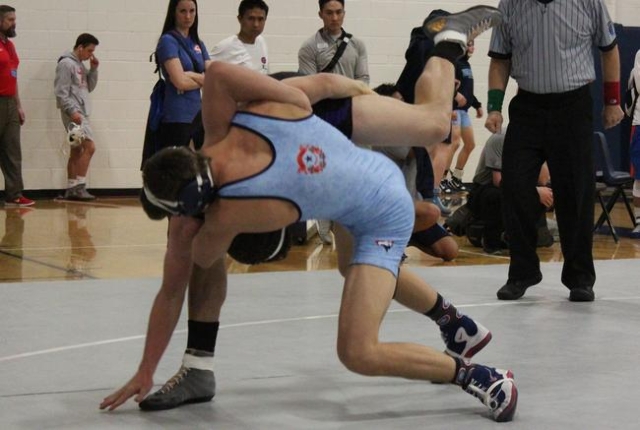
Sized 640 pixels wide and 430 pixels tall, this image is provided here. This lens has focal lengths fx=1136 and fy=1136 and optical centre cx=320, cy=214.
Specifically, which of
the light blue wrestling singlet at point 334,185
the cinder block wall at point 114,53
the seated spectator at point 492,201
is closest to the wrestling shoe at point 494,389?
the light blue wrestling singlet at point 334,185

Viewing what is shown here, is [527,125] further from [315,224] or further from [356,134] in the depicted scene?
[315,224]

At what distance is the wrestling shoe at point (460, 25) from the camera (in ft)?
13.3

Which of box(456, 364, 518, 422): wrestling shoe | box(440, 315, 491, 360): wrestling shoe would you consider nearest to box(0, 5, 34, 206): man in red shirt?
box(440, 315, 491, 360): wrestling shoe

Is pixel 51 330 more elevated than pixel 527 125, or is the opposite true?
pixel 527 125

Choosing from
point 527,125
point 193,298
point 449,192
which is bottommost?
point 449,192

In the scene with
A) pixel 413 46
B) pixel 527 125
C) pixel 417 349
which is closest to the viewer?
pixel 417 349

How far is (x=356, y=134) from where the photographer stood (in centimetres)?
369

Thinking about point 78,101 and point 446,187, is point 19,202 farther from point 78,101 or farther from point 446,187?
point 446,187

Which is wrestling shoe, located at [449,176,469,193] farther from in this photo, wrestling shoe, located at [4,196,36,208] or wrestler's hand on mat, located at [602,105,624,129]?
wrestler's hand on mat, located at [602,105,624,129]

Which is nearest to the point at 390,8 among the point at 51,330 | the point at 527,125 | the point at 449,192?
the point at 449,192

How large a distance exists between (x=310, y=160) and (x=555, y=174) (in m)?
2.64

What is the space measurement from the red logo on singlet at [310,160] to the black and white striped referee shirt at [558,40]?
253 centimetres

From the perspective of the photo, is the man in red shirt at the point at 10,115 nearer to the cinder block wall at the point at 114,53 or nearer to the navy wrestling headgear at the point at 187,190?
the cinder block wall at the point at 114,53

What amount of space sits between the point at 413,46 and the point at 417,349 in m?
4.32
